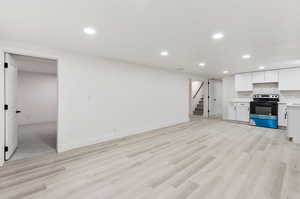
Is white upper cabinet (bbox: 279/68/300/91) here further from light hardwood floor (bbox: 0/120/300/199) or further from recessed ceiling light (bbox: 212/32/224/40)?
recessed ceiling light (bbox: 212/32/224/40)

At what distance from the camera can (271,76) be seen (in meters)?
5.78

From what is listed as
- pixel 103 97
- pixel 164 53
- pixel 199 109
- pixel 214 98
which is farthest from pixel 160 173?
pixel 199 109

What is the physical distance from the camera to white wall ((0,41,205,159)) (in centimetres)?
329

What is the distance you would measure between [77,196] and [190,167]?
1789 millimetres

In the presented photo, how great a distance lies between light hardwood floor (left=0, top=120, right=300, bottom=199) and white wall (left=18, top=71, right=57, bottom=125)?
4900 millimetres

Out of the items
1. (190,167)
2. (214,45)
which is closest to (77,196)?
(190,167)

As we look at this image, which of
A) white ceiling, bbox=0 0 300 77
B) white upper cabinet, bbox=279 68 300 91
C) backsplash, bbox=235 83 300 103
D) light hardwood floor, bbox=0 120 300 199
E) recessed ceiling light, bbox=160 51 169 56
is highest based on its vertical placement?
recessed ceiling light, bbox=160 51 169 56

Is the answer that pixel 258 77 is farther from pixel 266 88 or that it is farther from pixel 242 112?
pixel 242 112

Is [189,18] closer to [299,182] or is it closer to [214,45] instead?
[214,45]

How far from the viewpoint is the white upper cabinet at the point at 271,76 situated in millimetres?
5670

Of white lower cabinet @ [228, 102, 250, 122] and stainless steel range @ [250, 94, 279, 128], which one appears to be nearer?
stainless steel range @ [250, 94, 279, 128]

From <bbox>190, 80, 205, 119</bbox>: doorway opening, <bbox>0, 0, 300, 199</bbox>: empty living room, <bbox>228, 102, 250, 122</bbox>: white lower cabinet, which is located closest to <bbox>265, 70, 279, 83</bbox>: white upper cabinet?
<bbox>0, 0, 300, 199</bbox>: empty living room

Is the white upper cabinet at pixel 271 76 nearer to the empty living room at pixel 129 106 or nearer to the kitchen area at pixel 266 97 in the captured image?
the kitchen area at pixel 266 97

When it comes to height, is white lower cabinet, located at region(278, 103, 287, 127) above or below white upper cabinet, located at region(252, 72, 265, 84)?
below
